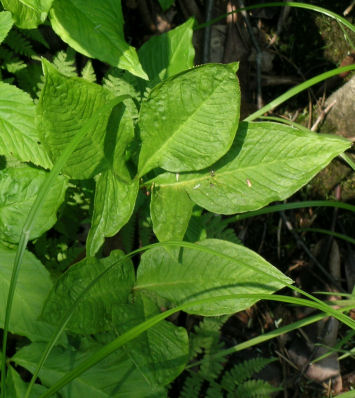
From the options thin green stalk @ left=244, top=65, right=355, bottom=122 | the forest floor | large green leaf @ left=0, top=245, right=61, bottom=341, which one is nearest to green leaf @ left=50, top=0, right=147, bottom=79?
thin green stalk @ left=244, top=65, right=355, bottom=122

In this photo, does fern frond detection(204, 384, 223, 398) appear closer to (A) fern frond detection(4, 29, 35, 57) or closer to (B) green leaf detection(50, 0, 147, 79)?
(B) green leaf detection(50, 0, 147, 79)

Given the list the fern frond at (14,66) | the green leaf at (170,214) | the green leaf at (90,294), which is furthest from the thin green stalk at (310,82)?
the fern frond at (14,66)

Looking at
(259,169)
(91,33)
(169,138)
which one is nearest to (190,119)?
(169,138)

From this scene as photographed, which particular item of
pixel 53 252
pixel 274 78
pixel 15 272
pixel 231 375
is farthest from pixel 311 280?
pixel 15 272

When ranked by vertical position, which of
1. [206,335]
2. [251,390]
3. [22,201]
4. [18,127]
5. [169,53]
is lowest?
[251,390]

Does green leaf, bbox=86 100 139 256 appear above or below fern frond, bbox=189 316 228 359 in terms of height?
above

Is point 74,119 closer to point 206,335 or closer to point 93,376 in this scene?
point 93,376
